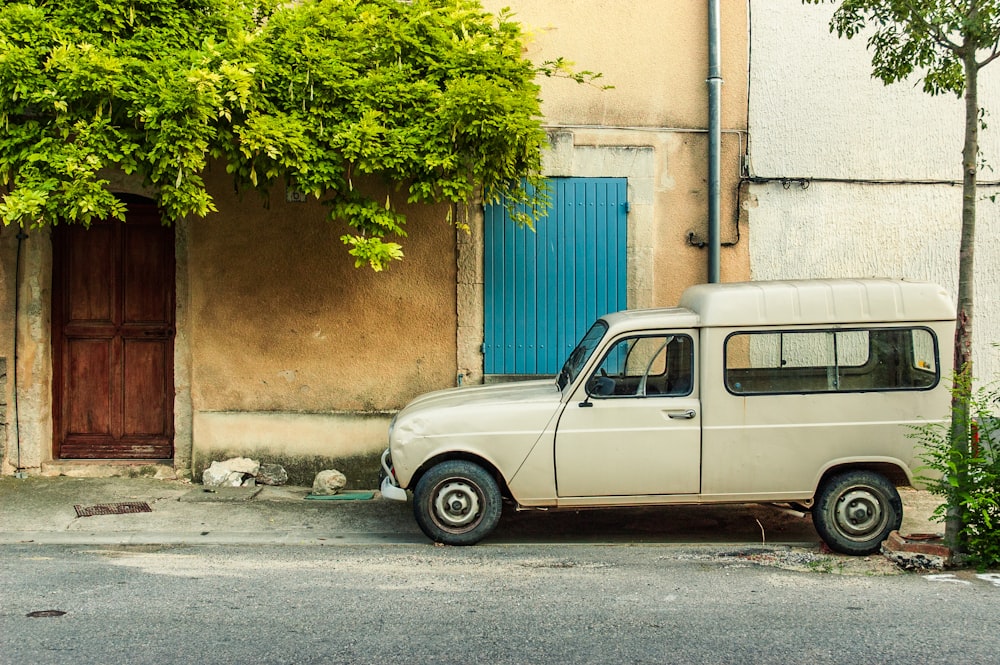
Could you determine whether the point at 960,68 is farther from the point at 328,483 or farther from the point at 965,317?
the point at 328,483

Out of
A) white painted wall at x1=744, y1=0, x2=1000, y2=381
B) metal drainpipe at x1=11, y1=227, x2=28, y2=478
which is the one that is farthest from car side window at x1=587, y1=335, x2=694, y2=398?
metal drainpipe at x1=11, y1=227, x2=28, y2=478

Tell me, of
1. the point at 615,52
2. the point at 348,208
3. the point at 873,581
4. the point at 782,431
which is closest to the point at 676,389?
the point at 782,431

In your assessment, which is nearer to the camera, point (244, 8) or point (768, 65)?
point (244, 8)

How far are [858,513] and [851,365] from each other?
107 cm

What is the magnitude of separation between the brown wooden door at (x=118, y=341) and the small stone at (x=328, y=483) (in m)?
1.79

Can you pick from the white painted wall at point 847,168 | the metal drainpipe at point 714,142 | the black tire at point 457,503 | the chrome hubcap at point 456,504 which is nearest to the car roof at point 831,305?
the black tire at point 457,503

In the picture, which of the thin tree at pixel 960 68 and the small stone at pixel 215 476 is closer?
the thin tree at pixel 960 68

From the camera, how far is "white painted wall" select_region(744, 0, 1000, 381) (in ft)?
30.4

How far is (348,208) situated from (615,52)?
3.40 meters

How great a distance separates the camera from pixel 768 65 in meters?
9.30

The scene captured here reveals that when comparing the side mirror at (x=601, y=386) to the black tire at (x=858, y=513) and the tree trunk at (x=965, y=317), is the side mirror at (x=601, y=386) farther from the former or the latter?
the tree trunk at (x=965, y=317)

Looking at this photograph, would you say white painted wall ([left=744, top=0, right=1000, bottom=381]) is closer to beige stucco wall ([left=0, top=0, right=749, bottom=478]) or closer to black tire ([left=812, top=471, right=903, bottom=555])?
beige stucco wall ([left=0, top=0, right=749, bottom=478])

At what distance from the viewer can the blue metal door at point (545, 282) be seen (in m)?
9.08

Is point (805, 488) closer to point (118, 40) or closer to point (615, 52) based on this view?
point (615, 52)
